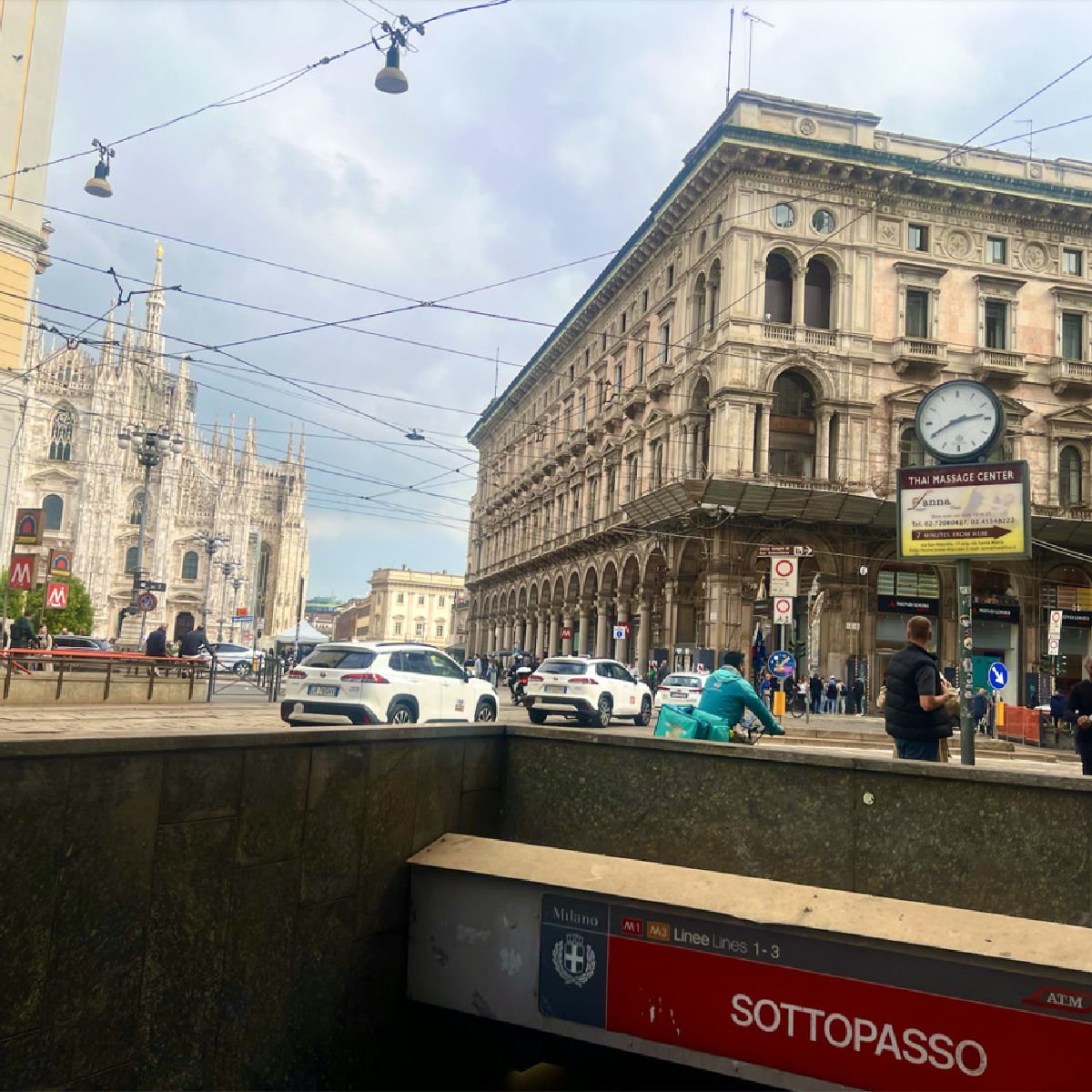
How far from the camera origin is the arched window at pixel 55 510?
3061 inches

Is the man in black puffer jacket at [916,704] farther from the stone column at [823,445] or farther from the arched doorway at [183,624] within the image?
the stone column at [823,445]

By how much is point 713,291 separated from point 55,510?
202 feet

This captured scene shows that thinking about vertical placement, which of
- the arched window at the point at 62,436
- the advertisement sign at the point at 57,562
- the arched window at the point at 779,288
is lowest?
the advertisement sign at the point at 57,562

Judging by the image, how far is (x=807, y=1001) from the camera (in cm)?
365

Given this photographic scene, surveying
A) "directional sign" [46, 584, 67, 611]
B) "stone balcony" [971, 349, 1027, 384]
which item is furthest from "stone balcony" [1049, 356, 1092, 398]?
"directional sign" [46, 584, 67, 611]

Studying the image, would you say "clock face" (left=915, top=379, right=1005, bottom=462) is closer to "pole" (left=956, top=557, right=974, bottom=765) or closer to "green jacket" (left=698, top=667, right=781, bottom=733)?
"pole" (left=956, top=557, right=974, bottom=765)

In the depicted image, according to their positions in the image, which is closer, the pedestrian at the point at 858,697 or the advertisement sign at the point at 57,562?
the advertisement sign at the point at 57,562

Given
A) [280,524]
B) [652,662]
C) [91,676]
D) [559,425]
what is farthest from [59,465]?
[91,676]

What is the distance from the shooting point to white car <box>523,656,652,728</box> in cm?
2280

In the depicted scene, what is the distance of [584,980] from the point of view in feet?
13.5

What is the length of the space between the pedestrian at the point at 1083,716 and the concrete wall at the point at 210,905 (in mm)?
6490

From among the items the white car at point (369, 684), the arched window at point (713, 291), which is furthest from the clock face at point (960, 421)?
the arched window at point (713, 291)

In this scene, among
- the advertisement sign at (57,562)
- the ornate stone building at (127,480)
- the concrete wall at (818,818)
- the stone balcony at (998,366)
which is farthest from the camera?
the ornate stone building at (127,480)

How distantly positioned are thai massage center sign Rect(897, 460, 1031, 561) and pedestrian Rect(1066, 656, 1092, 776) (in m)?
1.61
